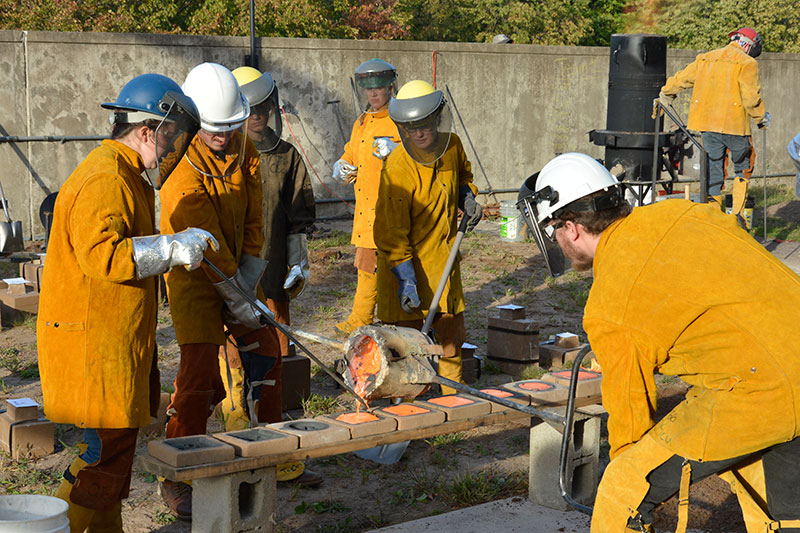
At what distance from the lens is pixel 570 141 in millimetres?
13898

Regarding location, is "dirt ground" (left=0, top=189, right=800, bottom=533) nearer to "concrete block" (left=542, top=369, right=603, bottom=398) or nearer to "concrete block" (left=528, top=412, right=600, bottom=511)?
"concrete block" (left=528, top=412, right=600, bottom=511)

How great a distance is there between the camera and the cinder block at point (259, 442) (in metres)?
3.29

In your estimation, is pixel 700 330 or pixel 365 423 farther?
pixel 365 423

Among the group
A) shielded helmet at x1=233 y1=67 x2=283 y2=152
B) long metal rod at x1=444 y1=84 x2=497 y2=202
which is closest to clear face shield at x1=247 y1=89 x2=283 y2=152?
shielded helmet at x1=233 y1=67 x2=283 y2=152

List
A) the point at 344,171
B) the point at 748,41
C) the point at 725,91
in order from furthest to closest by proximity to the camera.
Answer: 1. the point at 748,41
2. the point at 725,91
3. the point at 344,171

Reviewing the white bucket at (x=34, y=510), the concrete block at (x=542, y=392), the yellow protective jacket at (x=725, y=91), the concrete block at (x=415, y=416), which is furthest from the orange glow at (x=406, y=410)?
the yellow protective jacket at (x=725, y=91)

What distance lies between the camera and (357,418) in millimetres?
3676

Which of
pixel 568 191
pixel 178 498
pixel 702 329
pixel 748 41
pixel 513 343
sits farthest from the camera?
pixel 748 41

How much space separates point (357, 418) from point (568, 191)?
1376mm

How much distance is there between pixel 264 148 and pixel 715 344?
3149mm

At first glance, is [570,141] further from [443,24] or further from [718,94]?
[443,24]

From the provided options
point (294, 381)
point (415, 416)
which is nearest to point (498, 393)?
point (415, 416)

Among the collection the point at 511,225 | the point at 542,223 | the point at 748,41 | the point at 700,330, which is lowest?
the point at 511,225

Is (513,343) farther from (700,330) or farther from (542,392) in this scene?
(700,330)
